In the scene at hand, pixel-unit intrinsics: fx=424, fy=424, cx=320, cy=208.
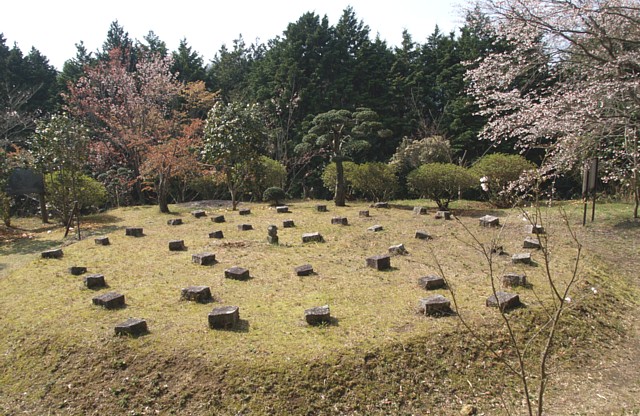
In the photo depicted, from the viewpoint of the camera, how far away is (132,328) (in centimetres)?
500

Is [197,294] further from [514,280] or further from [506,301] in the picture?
[514,280]

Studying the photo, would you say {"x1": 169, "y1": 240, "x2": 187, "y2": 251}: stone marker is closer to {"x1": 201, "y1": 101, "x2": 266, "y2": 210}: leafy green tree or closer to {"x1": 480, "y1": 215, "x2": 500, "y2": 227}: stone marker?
{"x1": 201, "y1": 101, "x2": 266, "y2": 210}: leafy green tree

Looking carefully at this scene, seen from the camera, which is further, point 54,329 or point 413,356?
point 54,329

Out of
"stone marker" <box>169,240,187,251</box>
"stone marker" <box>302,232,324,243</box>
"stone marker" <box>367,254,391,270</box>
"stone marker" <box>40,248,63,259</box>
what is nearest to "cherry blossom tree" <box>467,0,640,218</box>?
"stone marker" <box>367,254,391,270</box>

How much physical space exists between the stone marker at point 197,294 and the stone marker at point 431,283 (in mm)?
3135

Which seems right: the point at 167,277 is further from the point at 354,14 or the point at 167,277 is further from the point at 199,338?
the point at 354,14

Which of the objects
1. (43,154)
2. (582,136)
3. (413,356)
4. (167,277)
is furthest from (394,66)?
(413,356)

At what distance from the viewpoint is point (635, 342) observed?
212 inches

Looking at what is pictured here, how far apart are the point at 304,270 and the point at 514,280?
325 cm

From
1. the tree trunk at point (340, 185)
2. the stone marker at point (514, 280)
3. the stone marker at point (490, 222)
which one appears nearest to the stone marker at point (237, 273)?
the stone marker at point (514, 280)

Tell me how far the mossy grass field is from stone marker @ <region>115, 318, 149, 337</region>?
0.09 m

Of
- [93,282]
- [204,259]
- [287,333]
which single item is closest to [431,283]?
[287,333]

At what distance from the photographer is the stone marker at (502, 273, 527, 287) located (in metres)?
6.28

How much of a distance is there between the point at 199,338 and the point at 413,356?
2426 millimetres
